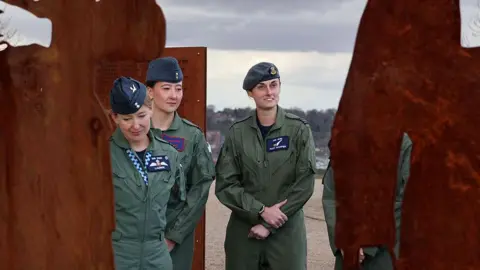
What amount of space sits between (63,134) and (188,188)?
129 cm

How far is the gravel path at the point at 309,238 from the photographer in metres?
5.76

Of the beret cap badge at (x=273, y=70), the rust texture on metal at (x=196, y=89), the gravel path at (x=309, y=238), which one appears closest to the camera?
the beret cap badge at (x=273, y=70)

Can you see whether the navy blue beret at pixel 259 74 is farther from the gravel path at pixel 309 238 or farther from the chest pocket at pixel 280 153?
the gravel path at pixel 309 238

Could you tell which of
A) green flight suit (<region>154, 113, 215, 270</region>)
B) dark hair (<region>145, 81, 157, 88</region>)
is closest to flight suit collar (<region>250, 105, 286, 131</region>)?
green flight suit (<region>154, 113, 215, 270</region>)

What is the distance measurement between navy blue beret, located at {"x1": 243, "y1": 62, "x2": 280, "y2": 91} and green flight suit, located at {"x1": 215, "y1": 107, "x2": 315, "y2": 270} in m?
0.17

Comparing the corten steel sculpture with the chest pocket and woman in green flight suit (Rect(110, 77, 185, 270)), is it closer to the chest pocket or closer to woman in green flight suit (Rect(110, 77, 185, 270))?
woman in green flight suit (Rect(110, 77, 185, 270))

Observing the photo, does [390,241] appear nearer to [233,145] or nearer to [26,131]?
[26,131]

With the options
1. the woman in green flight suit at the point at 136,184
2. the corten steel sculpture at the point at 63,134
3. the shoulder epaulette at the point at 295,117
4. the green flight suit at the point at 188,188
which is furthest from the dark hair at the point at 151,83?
the corten steel sculpture at the point at 63,134

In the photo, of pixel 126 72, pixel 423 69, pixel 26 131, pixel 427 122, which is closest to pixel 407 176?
pixel 427 122

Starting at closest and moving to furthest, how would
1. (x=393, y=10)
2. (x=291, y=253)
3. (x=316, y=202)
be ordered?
(x=393, y=10) < (x=291, y=253) < (x=316, y=202)

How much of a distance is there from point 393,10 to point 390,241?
0.66 m

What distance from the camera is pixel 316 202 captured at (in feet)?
29.0

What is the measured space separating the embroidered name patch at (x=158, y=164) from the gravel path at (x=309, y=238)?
2888mm

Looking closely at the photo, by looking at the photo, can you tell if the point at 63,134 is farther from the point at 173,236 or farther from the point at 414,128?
the point at 173,236
